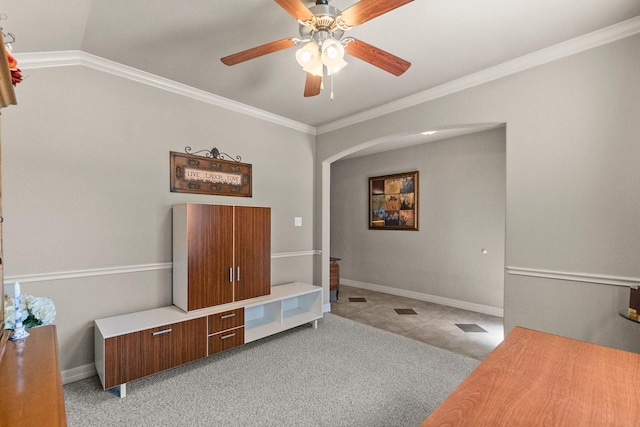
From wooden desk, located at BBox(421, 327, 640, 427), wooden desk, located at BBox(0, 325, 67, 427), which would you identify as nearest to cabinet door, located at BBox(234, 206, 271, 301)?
wooden desk, located at BBox(0, 325, 67, 427)

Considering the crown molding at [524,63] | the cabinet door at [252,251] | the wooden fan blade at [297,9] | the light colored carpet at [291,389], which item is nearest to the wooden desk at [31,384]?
the light colored carpet at [291,389]

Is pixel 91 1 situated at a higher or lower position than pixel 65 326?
higher

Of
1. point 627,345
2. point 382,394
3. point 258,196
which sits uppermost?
point 258,196

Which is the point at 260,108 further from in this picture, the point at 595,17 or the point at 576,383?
the point at 576,383

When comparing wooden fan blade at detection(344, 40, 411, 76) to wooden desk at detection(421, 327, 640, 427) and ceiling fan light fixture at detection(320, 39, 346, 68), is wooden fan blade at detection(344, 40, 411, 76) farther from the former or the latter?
wooden desk at detection(421, 327, 640, 427)

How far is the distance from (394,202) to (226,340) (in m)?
3.58

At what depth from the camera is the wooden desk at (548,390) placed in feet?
2.87

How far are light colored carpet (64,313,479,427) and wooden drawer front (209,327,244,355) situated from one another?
5.3 inches

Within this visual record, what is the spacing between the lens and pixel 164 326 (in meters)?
2.36

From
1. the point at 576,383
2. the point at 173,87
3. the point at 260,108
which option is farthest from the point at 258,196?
the point at 576,383

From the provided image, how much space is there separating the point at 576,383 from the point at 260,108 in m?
3.55

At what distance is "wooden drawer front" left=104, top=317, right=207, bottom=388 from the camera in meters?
2.12

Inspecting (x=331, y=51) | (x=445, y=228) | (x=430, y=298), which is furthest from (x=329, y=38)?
(x=430, y=298)

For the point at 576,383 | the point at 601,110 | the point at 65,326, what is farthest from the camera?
the point at 65,326
